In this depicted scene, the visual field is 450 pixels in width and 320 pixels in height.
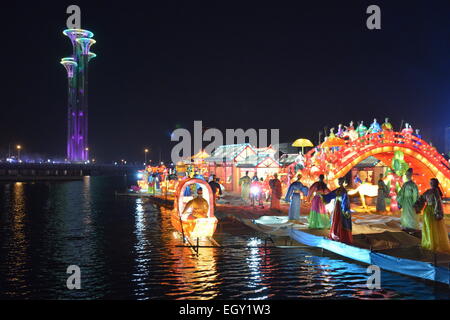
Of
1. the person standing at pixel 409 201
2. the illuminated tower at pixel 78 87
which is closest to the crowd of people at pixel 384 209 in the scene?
the person standing at pixel 409 201

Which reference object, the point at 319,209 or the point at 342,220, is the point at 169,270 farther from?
the point at 319,209

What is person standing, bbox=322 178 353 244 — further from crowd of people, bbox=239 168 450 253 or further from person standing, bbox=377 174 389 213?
person standing, bbox=377 174 389 213

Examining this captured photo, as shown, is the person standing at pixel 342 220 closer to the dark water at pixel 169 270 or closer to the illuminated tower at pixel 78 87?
the dark water at pixel 169 270

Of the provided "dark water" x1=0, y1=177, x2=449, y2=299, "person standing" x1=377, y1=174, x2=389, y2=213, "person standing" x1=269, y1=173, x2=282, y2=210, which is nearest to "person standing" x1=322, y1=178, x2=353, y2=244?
"dark water" x1=0, y1=177, x2=449, y2=299

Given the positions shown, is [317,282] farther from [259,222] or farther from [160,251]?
[259,222]

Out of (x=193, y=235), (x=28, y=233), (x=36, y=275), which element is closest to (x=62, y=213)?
(x=28, y=233)

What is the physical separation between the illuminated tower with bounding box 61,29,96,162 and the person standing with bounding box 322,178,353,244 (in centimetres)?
10312

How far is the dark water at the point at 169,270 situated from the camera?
9.48m

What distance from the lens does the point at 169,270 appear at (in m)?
11.5

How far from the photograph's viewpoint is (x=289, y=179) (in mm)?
27656

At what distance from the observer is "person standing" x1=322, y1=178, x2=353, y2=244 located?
41.8ft

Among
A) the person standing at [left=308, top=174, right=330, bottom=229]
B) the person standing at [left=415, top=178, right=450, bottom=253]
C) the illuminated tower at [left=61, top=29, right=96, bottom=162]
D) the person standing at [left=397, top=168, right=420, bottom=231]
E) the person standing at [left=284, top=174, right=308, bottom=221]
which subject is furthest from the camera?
the illuminated tower at [left=61, top=29, right=96, bottom=162]

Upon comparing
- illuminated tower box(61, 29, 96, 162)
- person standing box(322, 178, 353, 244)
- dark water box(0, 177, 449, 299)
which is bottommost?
dark water box(0, 177, 449, 299)
